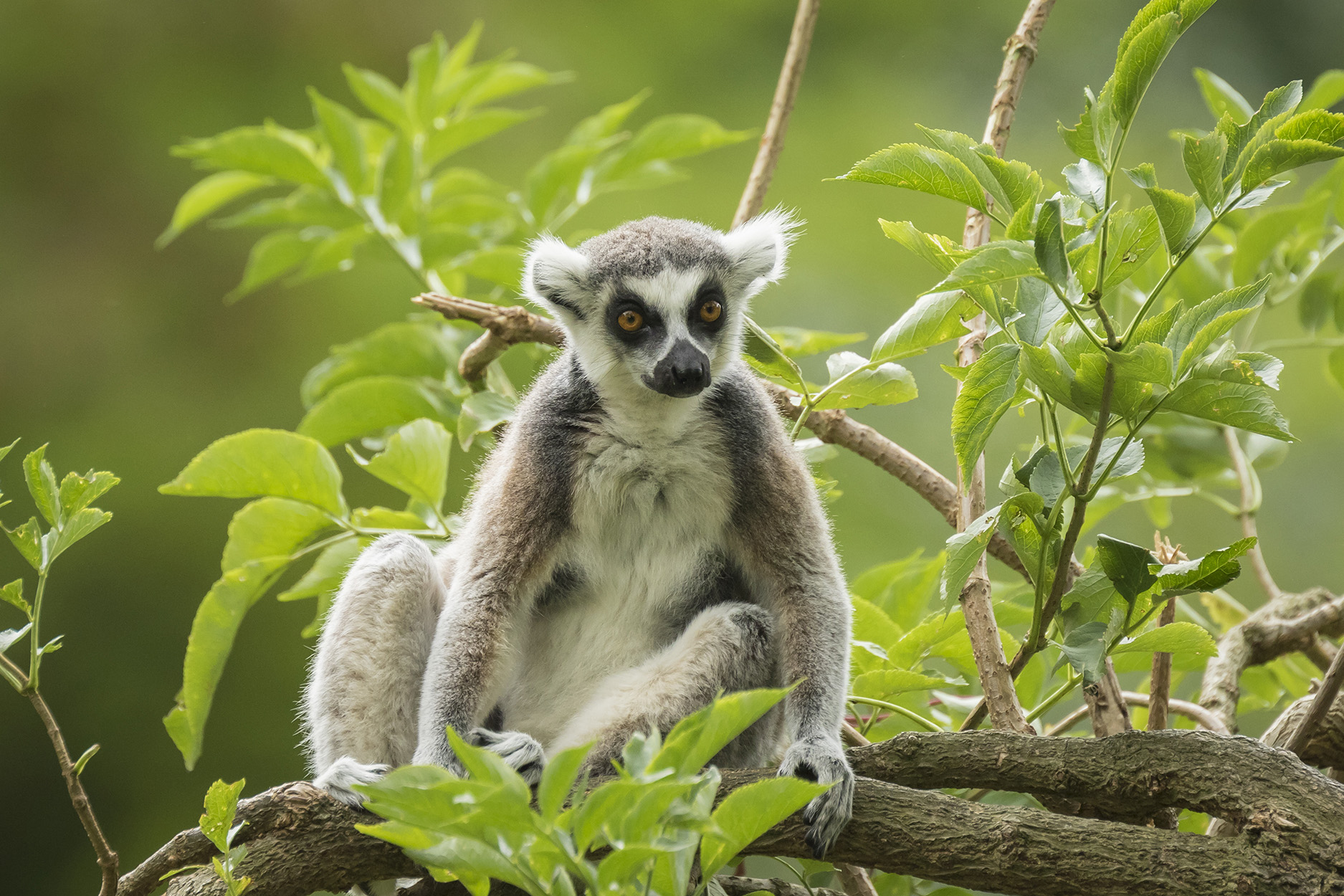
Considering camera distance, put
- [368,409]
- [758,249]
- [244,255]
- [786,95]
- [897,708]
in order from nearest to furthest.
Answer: [897,708]
[758,249]
[368,409]
[786,95]
[244,255]

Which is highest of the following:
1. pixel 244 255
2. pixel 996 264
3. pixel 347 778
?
pixel 996 264

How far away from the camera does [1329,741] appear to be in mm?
1932

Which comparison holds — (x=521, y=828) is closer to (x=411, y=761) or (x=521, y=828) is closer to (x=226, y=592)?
(x=411, y=761)

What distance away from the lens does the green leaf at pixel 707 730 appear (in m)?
0.96

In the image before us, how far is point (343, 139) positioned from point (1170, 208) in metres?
2.29

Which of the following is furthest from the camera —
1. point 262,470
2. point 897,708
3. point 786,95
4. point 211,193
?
point 211,193

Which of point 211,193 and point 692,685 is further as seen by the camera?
point 211,193

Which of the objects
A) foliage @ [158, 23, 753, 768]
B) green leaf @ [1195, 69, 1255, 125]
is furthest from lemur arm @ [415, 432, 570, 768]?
green leaf @ [1195, 69, 1255, 125]

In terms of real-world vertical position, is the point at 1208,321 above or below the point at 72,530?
above

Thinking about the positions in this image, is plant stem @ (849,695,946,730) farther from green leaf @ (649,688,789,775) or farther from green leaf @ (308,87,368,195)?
green leaf @ (308,87,368,195)

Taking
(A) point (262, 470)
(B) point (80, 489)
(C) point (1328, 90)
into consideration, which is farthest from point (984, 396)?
(C) point (1328, 90)

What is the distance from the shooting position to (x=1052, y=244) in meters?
1.27

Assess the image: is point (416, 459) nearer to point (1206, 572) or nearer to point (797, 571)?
point (797, 571)

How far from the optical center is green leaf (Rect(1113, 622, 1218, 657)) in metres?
1.63
